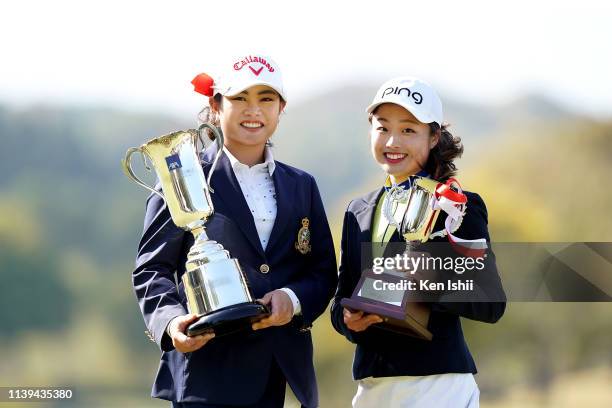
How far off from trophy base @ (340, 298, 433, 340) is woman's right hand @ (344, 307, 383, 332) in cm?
2

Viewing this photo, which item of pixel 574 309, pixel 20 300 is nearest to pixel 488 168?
pixel 574 309

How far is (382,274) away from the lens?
2.53 metres

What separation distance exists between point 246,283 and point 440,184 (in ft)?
1.96

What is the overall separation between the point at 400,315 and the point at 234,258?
47 cm

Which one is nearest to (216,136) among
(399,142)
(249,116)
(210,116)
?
(249,116)

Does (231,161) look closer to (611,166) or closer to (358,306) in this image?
(358,306)

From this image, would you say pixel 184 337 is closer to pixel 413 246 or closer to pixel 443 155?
pixel 413 246

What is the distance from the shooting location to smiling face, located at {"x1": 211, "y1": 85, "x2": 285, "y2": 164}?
2686 mm

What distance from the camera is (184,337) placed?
240cm

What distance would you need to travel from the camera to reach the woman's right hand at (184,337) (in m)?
2.39

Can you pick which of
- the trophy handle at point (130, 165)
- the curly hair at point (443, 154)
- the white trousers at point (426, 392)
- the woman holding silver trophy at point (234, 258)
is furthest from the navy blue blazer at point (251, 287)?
the curly hair at point (443, 154)

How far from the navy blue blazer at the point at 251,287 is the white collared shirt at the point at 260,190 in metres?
0.03

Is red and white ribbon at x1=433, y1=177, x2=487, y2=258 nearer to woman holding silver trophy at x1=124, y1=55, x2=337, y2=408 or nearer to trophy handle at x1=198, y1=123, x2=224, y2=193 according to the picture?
woman holding silver trophy at x1=124, y1=55, x2=337, y2=408

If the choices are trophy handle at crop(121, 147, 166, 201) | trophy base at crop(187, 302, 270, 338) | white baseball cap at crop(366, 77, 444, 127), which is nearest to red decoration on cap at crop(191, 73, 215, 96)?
trophy handle at crop(121, 147, 166, 201)
